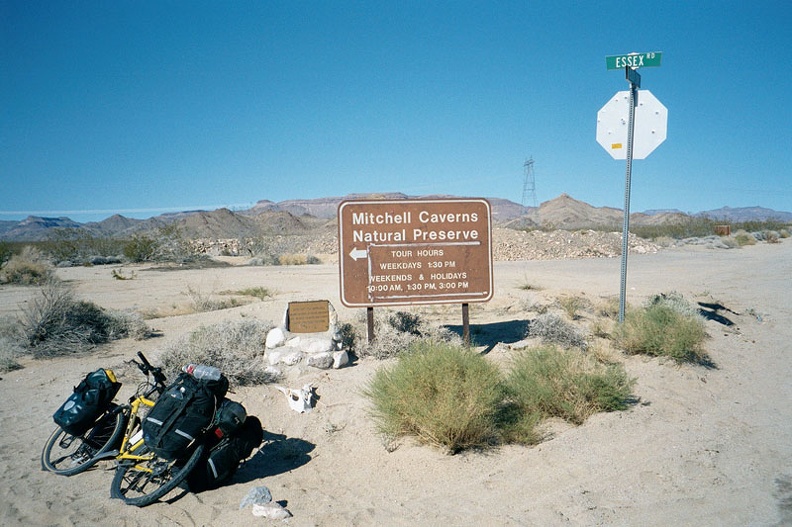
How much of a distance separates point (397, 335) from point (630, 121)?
4.81m

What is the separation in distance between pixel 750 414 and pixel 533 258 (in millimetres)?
25171

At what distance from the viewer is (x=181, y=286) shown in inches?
768

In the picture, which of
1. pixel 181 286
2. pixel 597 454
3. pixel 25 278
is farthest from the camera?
pixel 25 278

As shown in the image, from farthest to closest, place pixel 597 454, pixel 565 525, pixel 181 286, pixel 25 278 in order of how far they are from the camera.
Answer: pixel 25 278 → pixel 181 286 → pixel 597 454 → pixel 565 525

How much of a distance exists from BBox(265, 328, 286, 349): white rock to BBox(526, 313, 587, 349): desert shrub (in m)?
3.85

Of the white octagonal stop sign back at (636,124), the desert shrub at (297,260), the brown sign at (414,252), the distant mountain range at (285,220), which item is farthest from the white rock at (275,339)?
the distant mountain range at (285,220)

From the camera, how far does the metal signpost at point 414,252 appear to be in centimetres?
824

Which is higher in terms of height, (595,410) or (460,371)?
(460,371)

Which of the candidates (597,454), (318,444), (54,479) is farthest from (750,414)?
(54,479)

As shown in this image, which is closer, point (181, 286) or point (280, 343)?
point (280, 343)

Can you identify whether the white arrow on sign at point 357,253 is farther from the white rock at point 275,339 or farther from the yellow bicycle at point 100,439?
the yellow bicycle at point 100,439

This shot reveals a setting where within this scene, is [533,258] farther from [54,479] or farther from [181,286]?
[54,479]

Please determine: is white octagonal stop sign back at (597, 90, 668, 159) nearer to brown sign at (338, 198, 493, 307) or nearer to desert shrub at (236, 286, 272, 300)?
brown sign at (338, 198, 493, 307)

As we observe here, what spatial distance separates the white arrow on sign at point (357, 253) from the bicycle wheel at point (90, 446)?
3.89 m
